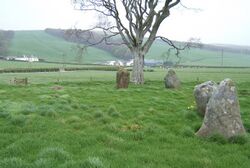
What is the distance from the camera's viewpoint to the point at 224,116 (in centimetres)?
1295

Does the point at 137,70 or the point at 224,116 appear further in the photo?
the point at 137,70

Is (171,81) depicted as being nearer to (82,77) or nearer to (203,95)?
(203,95)

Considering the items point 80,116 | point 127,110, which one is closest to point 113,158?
point 80,116

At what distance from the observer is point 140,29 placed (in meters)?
41.1

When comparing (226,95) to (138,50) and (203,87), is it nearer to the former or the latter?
(203,87)

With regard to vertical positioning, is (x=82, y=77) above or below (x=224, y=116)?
below

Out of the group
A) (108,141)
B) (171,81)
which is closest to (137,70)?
(171,81)

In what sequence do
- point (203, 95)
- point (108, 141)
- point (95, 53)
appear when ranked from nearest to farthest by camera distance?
point (108, 141)
point (203, 95)
point (95, 53)

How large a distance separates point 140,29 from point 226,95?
1125 inches

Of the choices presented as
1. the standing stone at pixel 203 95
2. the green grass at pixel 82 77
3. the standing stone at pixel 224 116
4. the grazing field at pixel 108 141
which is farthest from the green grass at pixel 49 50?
the standing stone at pixel 224 116

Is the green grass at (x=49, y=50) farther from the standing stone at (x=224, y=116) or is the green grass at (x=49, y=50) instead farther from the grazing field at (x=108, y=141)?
the standing stone at (x=224, y=116)

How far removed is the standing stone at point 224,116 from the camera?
12836 mm

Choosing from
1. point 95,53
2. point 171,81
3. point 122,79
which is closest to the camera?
point 122,79

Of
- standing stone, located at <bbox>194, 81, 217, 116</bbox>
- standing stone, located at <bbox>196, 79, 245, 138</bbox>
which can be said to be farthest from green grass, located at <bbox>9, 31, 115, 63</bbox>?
standing stone, located at <bbox>196, 79, 245, 138</bbox>
